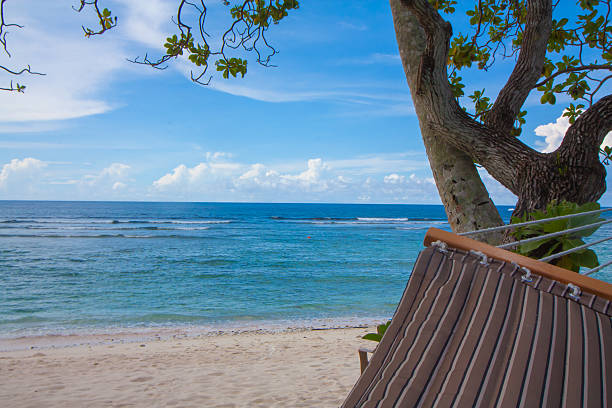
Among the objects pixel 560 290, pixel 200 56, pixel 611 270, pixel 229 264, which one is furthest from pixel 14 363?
pixel 611 270

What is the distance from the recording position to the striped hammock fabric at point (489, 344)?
3.13ft

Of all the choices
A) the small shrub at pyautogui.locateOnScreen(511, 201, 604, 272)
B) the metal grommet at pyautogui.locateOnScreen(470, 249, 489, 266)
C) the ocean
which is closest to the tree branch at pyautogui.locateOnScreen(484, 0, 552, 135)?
the small shrub at pyautogui.locateOnScreen(511, 201, 604, 272)

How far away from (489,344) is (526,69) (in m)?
1.78

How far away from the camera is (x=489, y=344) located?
3.54ft

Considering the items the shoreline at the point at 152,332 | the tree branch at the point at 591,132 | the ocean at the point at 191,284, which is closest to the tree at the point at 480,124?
the tree branch at the point at 591,132

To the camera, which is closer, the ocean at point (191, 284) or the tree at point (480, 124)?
the tree at point (480, 124)

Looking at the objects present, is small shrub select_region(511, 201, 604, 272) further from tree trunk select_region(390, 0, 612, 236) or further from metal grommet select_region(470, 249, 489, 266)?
metal grommet select_region(470, 249, 489, 266)

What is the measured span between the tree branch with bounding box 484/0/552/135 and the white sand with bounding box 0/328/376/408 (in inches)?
112

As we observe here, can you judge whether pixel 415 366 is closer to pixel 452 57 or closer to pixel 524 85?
pixel 524 85

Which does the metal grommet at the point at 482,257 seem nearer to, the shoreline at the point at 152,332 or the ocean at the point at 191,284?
the shoreline at the point at 152,332

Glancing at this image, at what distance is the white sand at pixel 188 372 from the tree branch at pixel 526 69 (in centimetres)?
284

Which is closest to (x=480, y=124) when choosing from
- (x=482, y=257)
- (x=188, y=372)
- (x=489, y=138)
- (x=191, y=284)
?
(x=489, y=138)

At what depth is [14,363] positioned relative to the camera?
5293 millimetres

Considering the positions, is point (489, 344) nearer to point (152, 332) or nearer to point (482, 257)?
point (482, 257)
